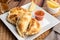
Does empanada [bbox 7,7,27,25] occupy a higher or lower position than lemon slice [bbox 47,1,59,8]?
lower

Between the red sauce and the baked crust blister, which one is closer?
the baked crust blister

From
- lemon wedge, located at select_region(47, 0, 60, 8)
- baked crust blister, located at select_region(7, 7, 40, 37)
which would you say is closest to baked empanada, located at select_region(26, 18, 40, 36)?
baked crust blister, located at select_region(7, 7, 40, 37)

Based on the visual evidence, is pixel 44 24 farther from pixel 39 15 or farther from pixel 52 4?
pixel 52 4

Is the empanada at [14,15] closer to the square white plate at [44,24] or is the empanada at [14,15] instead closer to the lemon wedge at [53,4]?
the square white plate at [44,24]

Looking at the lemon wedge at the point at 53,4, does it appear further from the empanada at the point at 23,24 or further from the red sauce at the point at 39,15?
the empanada at the point at 23,24

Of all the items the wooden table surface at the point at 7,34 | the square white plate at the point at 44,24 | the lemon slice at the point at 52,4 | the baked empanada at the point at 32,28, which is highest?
the lemon slice at the point at 52,4

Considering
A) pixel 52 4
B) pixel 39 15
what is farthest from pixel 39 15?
pixel 52 4

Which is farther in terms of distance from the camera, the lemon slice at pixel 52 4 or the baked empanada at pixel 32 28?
the lemon slice at pixel 52 4

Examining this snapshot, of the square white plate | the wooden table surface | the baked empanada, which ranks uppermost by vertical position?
the baked empanada

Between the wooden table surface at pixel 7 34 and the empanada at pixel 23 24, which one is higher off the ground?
the empanada at pixel 23 24

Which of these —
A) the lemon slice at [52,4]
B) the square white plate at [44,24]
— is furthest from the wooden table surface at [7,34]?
the lemon slice at [52,4]

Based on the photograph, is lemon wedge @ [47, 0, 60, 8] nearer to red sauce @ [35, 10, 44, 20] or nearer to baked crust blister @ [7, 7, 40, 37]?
red sauce @ [35, 10, 44, 20]

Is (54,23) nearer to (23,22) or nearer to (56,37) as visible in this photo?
(56,37)
